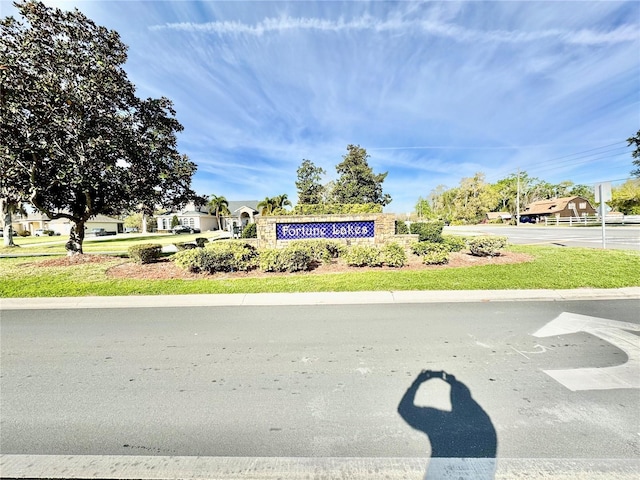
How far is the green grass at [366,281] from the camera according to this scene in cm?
759

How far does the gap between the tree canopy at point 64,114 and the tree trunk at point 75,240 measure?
1144 mm

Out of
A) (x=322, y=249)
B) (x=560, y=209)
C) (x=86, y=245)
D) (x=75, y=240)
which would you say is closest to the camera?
(x=322, y=249)

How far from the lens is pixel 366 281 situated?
8.28 metres

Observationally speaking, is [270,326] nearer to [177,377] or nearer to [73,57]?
[177,377]

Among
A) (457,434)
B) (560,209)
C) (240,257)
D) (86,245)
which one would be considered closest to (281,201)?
(86,245)

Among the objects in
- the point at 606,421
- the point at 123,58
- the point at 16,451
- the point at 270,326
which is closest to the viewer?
the point at 16,451

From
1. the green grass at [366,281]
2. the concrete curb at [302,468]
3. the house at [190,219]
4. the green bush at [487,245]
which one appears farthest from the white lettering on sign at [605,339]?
the house at [190,219]

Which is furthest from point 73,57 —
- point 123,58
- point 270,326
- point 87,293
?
point 270,326

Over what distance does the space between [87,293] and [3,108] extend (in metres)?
7.98

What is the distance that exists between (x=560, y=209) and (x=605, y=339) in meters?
64.1

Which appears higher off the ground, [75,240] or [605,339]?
[75,240]

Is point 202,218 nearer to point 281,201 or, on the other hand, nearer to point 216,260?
point 281,201

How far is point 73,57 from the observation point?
35.7ft

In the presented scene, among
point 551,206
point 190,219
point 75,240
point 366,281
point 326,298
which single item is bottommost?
point 326,298
